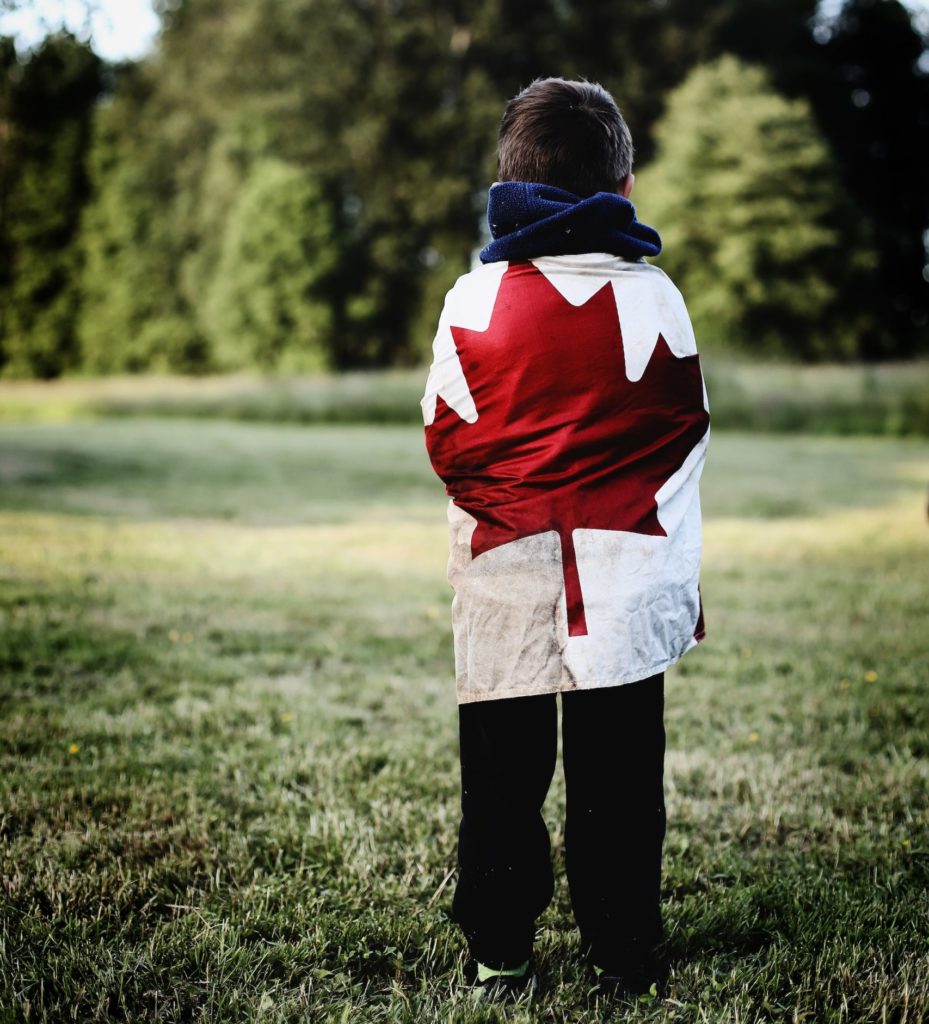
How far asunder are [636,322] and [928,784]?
2.09 meters

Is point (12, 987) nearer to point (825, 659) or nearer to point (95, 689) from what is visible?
point (95, 689)

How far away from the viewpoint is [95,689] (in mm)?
3744

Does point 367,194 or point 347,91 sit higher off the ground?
point 347,91

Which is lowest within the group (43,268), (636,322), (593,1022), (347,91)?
(593,1022)

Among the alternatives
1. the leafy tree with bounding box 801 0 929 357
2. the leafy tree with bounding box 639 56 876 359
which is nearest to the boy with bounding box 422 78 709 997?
the leafy tree with bounding box 639 56 876 359

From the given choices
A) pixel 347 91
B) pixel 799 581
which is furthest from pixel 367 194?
pixel 799 581

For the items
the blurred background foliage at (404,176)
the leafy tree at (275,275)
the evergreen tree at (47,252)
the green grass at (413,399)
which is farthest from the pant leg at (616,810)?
the evergreen tree at (47,252)

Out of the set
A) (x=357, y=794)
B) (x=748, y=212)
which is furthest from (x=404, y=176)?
(x=357, y=794)

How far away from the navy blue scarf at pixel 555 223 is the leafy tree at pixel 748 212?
2764 centimetres

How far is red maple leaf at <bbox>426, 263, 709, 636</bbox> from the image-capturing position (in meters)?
1.77

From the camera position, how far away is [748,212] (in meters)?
27.5

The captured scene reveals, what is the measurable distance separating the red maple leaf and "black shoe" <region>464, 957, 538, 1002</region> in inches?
29.4

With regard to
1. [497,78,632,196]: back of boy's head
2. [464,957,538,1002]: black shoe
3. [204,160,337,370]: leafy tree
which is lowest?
[464,957,538,1002]: black shoe

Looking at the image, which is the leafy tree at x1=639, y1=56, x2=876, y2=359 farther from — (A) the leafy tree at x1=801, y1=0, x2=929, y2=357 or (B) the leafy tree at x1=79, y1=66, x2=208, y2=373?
(B) the leafy tree at x1=79, y1=66, x2=208, y2=373
